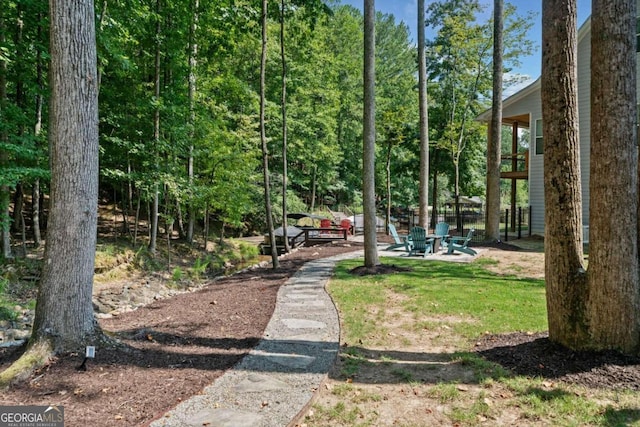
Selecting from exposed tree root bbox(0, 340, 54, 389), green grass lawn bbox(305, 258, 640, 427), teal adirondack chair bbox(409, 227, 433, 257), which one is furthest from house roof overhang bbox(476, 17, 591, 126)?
exposed tree root bbox(0, 340, 54, 389)

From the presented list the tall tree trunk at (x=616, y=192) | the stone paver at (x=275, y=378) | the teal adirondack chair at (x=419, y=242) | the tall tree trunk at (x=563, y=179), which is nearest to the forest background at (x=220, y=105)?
the stone paver at (x=275, y=378)

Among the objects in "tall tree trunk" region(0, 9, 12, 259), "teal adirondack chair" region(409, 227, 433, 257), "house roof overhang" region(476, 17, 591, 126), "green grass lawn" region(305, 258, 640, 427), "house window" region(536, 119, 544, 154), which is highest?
"house roof overhang" region(476, 17, 591, 126)

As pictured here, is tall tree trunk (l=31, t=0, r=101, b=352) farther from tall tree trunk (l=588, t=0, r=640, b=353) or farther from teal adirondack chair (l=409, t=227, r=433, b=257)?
teal adirondack chair (l=409, t=227, r=433, b=257)

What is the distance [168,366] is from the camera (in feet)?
11.2

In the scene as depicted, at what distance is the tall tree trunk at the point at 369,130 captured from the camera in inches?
314

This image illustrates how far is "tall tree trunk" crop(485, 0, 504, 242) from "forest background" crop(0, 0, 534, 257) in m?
6.08

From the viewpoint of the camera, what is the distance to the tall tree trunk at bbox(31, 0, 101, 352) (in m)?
3.38

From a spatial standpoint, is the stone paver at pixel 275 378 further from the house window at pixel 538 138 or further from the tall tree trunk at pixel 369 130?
the house window at pixel 538 138

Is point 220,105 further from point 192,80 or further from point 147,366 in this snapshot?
point 147,366

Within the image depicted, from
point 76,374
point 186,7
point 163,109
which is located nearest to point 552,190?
point 76,374

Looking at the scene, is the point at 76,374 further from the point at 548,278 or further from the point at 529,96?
the point at 529,96

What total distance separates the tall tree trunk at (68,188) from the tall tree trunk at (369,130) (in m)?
5.53

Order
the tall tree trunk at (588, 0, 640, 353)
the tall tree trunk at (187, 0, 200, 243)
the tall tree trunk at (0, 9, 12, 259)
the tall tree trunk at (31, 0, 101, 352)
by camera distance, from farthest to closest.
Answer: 1. the tall tree trunk at (187, 0, 200, 243)
2. the tall tree trunk at (0, 9, 12, 259)
3. the tall tree trunk at (31, 0, 101, 352)
4. the tall tree trunk at (588, 0, 640, 353)

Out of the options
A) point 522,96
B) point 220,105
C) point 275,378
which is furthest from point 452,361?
point 522,96
